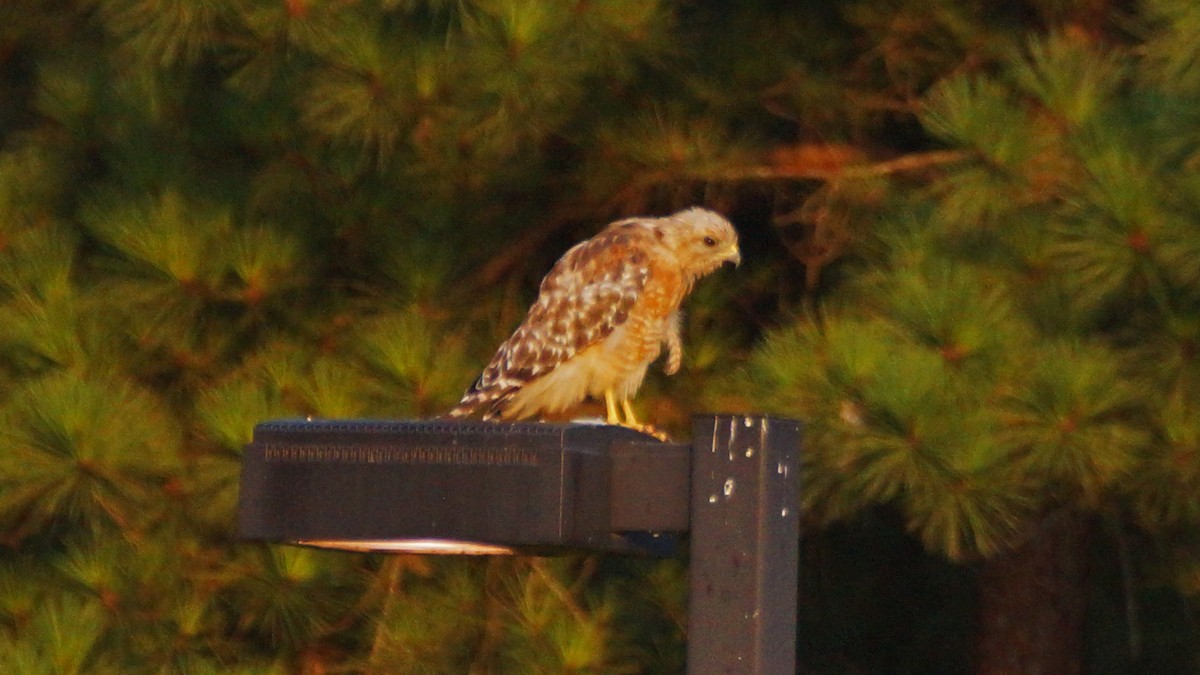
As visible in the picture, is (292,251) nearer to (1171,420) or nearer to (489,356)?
(489,356)

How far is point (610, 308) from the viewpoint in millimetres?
3971

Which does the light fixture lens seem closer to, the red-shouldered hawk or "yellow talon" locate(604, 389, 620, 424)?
"yellow talon" locate(604, 389, 620, 424)

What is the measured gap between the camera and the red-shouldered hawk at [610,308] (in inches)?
155

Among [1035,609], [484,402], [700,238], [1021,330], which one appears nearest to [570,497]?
[1021,330]

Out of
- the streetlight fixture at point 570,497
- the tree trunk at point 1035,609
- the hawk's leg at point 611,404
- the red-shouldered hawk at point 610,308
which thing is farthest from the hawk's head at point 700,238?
the streetlight fixture at point 570,497

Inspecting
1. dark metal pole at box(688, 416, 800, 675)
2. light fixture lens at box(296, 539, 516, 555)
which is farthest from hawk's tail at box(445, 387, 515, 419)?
dark metal pole at box(688, 416, 800, 675)

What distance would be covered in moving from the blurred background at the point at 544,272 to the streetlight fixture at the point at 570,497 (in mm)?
1147

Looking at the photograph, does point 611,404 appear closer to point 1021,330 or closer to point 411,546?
point 1021,330

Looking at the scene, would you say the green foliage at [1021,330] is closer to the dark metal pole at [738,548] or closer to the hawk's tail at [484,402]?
the hawk's tail at [484,402]

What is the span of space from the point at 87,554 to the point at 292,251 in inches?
33.9

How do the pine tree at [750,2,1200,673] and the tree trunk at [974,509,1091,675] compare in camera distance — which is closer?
the pine tree at [750,2,1200,673]

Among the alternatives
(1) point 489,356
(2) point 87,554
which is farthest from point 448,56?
(2) point 87,554

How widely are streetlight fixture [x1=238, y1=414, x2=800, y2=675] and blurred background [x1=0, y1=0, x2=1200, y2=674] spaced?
3.76 feet

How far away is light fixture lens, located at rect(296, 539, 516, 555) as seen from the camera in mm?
1983
